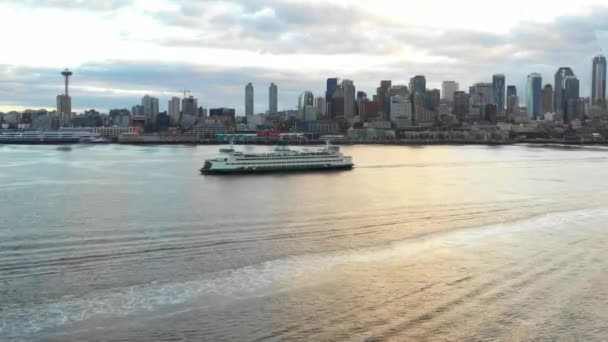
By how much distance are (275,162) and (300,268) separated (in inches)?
590

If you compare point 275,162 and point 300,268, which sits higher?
point 275,162

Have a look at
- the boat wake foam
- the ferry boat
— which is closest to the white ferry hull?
the ferry boat

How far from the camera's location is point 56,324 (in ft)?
16.4

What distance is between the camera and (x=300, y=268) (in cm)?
684

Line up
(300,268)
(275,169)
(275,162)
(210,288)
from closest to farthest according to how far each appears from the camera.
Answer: (210,288)
(300,268)
(275,169)
(275,162)

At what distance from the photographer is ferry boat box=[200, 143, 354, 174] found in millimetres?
20547

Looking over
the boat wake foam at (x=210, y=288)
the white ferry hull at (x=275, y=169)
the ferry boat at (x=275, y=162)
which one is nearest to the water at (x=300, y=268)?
the boat wake foam at (x=210, y=288)

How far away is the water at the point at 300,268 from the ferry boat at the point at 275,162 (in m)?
7.31

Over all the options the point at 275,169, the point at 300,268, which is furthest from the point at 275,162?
the point at 300,268

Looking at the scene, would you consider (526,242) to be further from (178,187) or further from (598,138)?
(598,138)

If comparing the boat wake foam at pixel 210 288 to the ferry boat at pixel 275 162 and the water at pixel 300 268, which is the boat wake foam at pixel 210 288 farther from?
the ferry boat at pixel 275 162

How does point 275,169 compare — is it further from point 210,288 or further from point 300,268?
point 210,288

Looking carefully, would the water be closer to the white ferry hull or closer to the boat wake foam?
the boat wake foam

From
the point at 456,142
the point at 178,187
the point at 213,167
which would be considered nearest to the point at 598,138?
the point at 456,142
